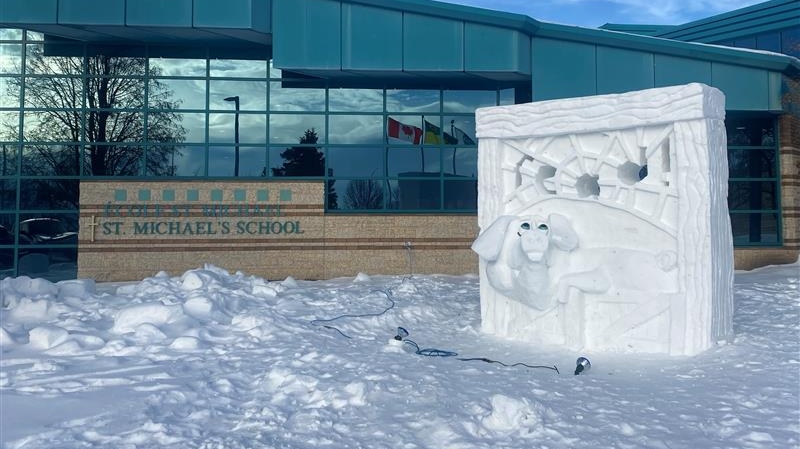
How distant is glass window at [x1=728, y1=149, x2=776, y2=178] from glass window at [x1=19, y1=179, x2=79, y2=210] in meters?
16.3

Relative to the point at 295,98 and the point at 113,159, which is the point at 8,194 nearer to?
the point at 113,159

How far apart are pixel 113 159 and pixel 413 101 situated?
7355mm

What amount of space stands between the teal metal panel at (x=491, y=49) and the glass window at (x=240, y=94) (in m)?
4.99

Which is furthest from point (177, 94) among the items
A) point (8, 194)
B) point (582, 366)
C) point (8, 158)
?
point (582, 366)

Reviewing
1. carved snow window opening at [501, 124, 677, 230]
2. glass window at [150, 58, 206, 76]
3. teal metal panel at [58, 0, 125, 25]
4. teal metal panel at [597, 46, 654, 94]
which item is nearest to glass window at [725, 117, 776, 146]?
teal metal panel at [597, 46, 654, 94]

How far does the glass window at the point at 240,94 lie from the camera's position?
14.0 m

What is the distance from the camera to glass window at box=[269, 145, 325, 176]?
46.0 feet

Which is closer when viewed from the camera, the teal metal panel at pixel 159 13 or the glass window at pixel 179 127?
the teal metal panel at pixel 159 13

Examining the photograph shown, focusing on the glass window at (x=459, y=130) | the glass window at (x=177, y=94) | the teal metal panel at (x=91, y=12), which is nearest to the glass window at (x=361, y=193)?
the glass window at (x=459, y=130)

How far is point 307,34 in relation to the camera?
13188 millimetres

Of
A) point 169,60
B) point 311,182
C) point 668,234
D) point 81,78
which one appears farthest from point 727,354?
point 81,78

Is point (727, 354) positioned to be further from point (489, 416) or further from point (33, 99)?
point (33, 99)

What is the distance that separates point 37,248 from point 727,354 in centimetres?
1396

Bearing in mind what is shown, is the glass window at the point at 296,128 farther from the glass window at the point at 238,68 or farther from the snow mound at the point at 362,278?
the snow mound at the point at 362,278
